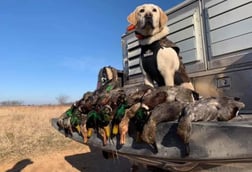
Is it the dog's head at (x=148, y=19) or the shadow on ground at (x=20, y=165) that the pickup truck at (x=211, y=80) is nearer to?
the dog's head at (x=148, y=19)

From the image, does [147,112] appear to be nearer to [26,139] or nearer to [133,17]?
[133,17]

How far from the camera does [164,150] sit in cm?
180

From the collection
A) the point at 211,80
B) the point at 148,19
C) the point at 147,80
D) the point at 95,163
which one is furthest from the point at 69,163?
the point at 211,80

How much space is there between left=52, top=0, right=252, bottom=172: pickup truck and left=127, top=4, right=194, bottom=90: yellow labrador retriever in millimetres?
259

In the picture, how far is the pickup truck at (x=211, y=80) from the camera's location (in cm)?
156

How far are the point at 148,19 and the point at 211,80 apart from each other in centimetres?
97

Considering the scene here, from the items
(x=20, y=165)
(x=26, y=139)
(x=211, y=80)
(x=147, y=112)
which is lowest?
(x=20, y=165)

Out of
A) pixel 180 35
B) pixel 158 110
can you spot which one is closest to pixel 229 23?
pixel 180 35

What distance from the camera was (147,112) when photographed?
193 centimetres

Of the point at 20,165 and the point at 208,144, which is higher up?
the point at 208,144

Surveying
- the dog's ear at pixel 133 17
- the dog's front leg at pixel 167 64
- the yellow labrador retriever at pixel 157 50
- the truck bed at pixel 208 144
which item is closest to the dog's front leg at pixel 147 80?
the yellow labrador retriever at pixel 157 50

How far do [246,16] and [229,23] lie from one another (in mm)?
224

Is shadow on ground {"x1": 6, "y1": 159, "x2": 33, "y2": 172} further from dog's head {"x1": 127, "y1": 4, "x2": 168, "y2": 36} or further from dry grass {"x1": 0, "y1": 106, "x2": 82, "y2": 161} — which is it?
dog's head {"x1": 127, "y1": 4, "x2": 168, "y2": 36}

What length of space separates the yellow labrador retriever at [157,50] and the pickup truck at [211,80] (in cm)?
26
